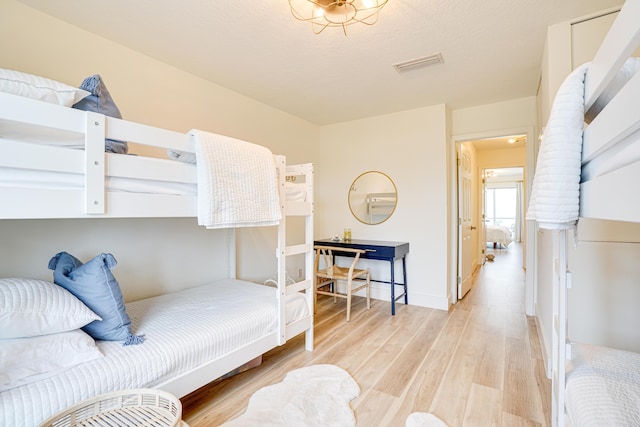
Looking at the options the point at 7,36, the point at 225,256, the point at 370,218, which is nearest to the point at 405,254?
the point at 370,218

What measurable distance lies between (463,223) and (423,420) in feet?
A: 9.61

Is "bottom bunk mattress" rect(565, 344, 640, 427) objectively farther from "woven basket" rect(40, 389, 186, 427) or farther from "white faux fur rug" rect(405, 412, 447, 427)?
"woven basket" rect(40, 389, 186, 427)

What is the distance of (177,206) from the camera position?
156 cm

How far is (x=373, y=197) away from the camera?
3.97 metres

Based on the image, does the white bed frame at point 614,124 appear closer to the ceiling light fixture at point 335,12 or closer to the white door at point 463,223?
the ceiling light fixture at point 335,12

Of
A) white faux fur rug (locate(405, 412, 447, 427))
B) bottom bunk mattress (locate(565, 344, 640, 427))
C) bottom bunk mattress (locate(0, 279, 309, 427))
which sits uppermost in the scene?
bottom bunk mattress (locate(565, 344, 640, 427))

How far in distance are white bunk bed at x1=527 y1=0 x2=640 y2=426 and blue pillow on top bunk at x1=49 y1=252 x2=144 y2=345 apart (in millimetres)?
1867

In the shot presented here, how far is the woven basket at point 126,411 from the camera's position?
3.58ft

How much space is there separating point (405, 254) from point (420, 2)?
8.70 ft

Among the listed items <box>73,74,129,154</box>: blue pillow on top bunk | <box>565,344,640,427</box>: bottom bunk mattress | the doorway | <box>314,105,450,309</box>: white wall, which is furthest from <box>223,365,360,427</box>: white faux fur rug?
the doorway

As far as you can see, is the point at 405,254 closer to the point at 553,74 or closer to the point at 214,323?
the point at 553,74

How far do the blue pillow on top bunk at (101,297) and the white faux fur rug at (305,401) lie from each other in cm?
75

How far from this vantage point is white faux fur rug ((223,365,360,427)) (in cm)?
159

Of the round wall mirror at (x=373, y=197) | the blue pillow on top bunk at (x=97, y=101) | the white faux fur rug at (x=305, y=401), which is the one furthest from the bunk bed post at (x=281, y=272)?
the round wall mirror at (x=373, y=197)
